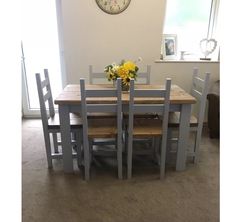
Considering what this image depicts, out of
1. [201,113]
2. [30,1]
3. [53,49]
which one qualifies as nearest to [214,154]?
[201,113]

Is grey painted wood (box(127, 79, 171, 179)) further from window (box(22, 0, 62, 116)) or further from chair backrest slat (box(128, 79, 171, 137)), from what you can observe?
window (box(22, 0, 62, 116))

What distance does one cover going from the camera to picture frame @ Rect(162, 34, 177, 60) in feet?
10.6

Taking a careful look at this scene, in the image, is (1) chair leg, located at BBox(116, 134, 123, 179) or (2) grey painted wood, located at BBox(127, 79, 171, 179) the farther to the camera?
(1) chair leg, located at BBox(116, 134, 123, 179)

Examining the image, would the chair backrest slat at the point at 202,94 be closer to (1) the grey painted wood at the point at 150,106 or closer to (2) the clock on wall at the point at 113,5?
(1) the grey painted wood at the point at 150,106

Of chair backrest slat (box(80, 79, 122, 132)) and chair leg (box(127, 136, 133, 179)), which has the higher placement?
chair backrest slat (box(80, 79, 122, 132))

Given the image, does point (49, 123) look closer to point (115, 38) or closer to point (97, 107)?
point (97, 107)

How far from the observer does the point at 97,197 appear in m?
1.83

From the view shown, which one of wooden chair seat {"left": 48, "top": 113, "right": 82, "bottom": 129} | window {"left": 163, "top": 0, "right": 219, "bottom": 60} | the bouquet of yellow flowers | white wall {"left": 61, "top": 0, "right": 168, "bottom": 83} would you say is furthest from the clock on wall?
wooden chair seat {"left": 48, "top": 113, "right": 82, "bottom": 129}

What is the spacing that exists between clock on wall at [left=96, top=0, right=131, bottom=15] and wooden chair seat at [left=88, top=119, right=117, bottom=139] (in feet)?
5.19

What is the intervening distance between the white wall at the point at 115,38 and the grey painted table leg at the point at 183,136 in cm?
127

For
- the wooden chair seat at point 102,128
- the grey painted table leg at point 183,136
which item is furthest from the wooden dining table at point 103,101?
the wooden chair seat at point 102,128

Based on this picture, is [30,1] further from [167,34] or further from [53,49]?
[167,34]

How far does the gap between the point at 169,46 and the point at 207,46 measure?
56 cm

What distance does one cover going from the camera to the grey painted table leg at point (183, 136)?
200 cm
